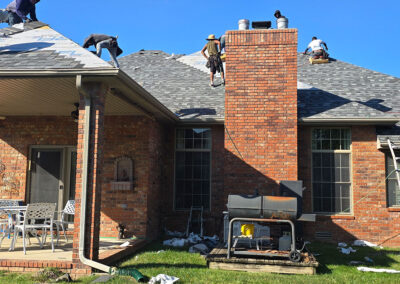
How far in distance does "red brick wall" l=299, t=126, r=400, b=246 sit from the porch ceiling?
4966 mm

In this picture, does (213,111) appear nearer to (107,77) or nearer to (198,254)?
(198,254)

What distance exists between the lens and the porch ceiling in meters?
6.75

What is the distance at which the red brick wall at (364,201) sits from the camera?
390 inches

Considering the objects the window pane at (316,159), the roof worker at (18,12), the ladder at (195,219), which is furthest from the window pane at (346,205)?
the roof worker at (18,12)

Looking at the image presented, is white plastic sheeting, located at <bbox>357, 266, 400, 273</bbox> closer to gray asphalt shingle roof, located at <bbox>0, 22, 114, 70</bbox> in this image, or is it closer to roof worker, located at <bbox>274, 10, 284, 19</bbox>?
gray asphalt shingle roof, located at <bbox>0, 22, 114, 70</bbox>

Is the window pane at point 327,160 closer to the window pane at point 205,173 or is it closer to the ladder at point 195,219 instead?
the window pane at point 205,173

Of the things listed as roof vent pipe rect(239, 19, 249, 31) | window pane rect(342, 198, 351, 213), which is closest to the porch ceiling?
roof vent pipe rect(239, 19, 249, 31)

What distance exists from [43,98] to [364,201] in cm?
787

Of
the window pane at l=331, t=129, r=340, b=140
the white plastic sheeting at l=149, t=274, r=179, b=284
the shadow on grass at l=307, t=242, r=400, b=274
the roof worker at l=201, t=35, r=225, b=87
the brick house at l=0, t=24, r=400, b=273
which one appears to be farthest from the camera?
the roof worker at l=201, t=35, r=225, b=87

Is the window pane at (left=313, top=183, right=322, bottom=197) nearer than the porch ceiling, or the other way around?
the porch ceiling

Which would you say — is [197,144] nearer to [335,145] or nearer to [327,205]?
[335,145]

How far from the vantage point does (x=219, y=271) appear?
6648 mm

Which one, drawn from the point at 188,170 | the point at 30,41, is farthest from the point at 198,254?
the point at 30,41

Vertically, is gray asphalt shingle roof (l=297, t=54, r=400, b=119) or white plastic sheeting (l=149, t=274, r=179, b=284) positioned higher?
gray asphalt shingle roof (l=297, t=54, r=400, b=119)
